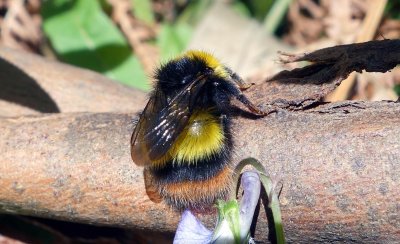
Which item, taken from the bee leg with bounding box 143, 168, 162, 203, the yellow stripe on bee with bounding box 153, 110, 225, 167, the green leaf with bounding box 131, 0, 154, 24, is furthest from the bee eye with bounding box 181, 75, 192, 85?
the green leaf with bounding box 131, 0, 154, 24

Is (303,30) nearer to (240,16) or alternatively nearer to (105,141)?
(240,16)

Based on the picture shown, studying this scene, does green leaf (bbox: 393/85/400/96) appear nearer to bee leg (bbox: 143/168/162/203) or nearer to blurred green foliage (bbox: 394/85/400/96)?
blurred green foliage (bbox: 394/85/400/96)

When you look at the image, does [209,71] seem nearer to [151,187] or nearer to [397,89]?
[151,187]

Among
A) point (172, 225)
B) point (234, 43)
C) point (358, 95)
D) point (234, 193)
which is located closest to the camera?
point (234, 193)

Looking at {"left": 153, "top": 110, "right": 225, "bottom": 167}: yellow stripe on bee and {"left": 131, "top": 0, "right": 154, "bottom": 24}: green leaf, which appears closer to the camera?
{"left": 153, "top": 110, "right": 225, "bottom": 167}: yellow stripe on bee

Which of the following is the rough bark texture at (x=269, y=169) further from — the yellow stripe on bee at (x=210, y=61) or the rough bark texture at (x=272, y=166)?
the yellow stripe on bee at (x=210, y=61)

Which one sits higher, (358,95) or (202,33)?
(202,33)

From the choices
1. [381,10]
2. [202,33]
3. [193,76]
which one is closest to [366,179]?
[193,76]

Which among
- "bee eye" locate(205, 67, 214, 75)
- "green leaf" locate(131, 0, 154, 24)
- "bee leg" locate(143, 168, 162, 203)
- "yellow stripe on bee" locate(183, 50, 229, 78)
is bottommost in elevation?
"bee leg" locate(143, 168, 162, 203)
